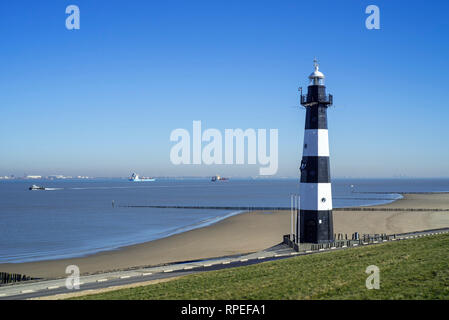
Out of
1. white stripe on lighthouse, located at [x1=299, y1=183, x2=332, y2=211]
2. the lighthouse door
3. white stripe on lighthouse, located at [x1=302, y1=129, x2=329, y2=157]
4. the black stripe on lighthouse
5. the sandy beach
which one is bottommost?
the sandy beach

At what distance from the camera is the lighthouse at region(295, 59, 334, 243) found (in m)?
33.2

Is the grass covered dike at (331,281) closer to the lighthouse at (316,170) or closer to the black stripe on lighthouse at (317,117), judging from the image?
the lighthouse at (316,170)

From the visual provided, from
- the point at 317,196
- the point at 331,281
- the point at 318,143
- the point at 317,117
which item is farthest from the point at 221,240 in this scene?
the point at 331,281

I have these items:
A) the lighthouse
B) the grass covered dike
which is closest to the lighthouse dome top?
the lighthouse

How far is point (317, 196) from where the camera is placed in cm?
3331

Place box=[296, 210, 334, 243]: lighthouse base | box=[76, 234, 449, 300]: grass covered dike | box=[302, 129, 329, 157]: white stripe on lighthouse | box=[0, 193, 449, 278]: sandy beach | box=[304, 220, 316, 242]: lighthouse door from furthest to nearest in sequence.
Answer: box=[0, 193, 449, 278]: sandy beach → box=[304, 220, 316, 242]: lighthouse door → box=[296, 210, 334, 243]: lighthouse base → box=[302, 129, 329, 157]: white stripe on lighthouse → box=[76, 234, 449, 300]: grass covered dike

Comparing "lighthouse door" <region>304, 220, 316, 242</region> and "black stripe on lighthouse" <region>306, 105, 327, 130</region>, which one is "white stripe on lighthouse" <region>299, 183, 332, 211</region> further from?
"black stripe on lighthouse" <region>306, 105, 327, 130</region>

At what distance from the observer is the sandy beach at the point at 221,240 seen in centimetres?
4016

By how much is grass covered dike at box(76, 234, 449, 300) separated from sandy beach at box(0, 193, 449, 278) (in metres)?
18.3

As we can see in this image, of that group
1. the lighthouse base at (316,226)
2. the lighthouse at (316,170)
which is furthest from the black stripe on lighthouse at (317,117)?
the lighthouse base at (316,226)

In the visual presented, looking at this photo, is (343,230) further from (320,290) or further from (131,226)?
(320,290)

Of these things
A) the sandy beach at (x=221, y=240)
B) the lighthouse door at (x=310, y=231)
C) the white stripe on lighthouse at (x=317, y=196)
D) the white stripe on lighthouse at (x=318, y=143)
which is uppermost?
the white stripe on lighthouse at (x=318, y=143)

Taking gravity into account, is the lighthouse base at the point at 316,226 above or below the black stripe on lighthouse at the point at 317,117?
below
